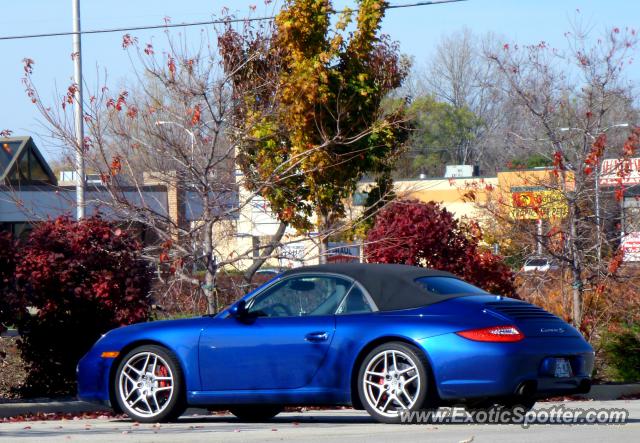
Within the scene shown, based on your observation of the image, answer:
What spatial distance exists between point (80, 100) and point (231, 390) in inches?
306

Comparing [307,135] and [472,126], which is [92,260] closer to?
[307,135]

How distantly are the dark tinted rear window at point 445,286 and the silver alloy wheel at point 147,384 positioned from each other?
235cm

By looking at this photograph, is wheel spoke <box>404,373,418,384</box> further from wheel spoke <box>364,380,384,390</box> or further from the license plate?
the license plate

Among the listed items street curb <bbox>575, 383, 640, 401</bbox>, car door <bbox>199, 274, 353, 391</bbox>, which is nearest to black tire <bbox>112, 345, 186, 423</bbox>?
car door <bbox>199, 274, 353, 391</bbox>

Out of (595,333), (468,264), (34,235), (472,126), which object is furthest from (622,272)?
(472,126)

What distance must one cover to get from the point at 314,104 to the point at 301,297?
26.2 feet

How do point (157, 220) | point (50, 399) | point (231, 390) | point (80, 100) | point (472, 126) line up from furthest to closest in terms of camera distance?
point (472, 126), point (80, 100), point (157, 220), point (50, 399), point (231, 390)

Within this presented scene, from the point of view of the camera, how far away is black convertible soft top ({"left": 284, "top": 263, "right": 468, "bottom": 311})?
28.3 feet

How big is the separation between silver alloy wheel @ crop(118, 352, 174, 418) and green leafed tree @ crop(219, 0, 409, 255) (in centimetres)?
595

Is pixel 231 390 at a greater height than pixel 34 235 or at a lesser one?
lesser

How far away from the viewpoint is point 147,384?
9109 mm

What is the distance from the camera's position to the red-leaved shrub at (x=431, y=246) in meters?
14.1

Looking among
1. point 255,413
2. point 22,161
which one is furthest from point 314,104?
point 22,161

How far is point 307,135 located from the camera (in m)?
16.6
